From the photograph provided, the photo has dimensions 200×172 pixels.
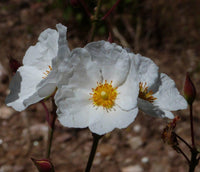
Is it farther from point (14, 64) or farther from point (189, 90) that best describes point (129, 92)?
point (14, 64)

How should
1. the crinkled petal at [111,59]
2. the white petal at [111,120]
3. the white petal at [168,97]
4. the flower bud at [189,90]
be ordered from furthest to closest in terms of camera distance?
the flower bud at [189,90], the white petal at [168,97], the crinkled petal at [111,59], the white petal at [111,120]

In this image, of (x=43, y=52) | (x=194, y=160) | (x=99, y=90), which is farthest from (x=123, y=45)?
(x=194, y=160)

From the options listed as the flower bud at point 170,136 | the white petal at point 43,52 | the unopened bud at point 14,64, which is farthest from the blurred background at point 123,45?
the flower bud at point 170,136

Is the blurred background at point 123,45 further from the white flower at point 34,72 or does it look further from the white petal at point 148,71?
the white petal at point 148,71

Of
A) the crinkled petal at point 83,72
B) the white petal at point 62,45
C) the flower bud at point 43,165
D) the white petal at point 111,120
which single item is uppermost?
A: the white petal at point 62,45

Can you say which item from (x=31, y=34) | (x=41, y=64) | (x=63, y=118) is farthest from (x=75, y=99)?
(x=31, y=34)

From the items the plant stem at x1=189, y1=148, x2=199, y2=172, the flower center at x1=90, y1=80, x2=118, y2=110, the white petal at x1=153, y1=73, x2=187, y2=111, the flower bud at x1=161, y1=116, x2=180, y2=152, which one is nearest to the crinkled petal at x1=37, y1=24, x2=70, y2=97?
the flower center at x1=90, y1=80, x2=118, y2=110

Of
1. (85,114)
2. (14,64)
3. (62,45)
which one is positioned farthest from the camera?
(14,64)
